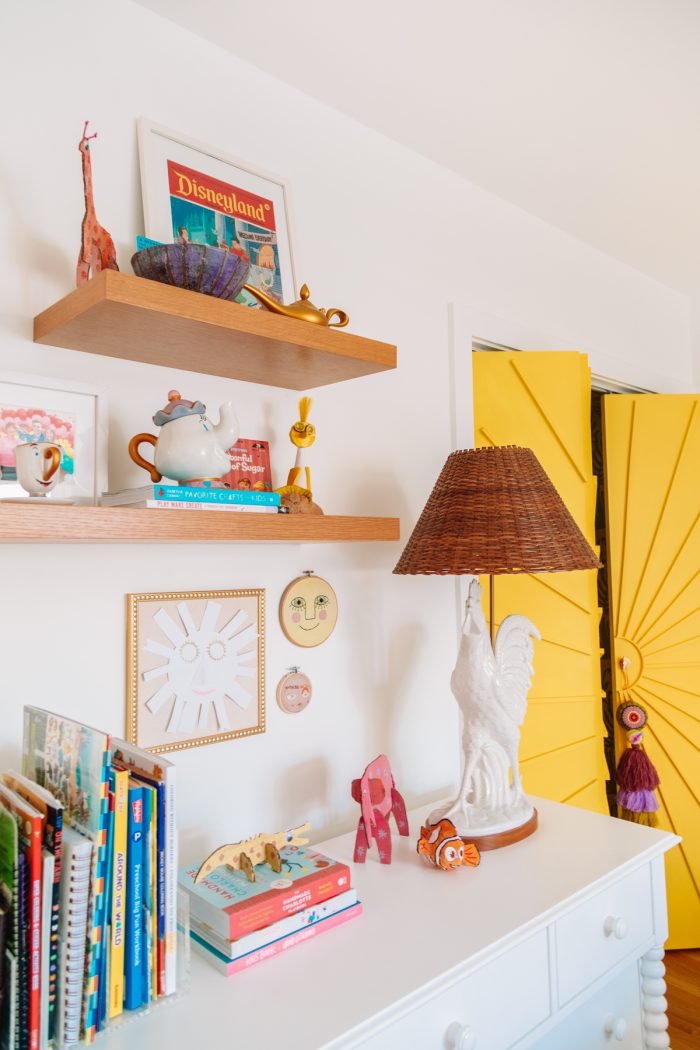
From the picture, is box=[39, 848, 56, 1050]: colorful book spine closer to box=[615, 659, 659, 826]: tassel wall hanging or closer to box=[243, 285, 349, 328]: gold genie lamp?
box=[243, 285, 349, 328]: gold genie lamp

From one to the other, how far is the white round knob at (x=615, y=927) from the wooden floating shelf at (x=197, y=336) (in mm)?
1135

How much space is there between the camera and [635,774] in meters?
2.35

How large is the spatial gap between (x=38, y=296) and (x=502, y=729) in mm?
1192

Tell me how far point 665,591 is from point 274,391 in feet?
5.61

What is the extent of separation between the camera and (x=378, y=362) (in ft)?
4.50

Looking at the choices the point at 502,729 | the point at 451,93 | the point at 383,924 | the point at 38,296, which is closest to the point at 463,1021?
the point at 383,924

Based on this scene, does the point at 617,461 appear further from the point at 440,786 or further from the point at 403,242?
the point at 440,786

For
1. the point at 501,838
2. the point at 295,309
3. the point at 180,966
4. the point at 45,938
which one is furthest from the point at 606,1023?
the point at 295,309

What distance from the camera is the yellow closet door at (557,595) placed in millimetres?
2082

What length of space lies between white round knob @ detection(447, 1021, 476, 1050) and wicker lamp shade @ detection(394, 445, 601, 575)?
71 cm

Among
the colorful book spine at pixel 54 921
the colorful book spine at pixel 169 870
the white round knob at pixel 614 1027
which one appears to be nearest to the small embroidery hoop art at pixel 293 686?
the colorful book spine at pixel 169 870

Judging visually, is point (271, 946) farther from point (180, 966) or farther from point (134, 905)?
point (134, 905)

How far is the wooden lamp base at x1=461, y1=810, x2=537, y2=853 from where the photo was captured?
4.57 feet

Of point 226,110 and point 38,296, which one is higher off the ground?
point 226,110
